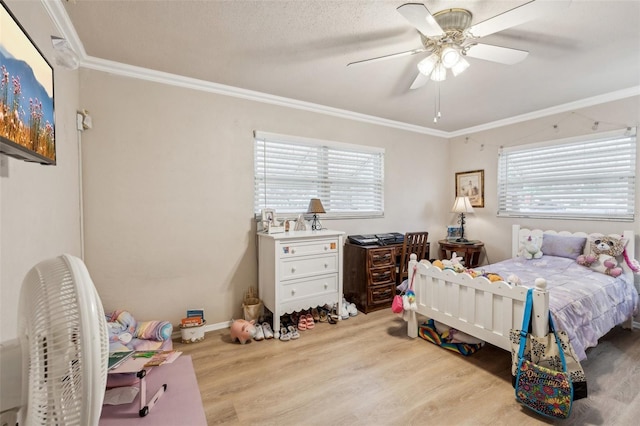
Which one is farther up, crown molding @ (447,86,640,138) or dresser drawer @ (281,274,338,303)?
crown molding @ (447,86,640,138)

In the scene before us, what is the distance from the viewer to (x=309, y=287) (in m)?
2.85

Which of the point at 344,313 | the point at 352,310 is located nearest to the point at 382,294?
the point at 352,310

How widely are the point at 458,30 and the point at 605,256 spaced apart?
2.70 m

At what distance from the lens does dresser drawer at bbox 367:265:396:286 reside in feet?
Answer: 10.8

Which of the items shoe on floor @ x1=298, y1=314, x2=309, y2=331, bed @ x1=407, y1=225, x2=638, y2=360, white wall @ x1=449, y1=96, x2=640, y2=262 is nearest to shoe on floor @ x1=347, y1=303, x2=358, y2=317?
shoe on floor @ x1=298, y1=314, x2=309, y2=331

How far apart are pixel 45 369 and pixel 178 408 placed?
0.70 meters

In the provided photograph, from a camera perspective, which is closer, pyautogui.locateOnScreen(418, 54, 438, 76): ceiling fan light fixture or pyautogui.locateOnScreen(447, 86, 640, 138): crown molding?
pyautogui.locateOnScreen(418, 54, 438, 76): ceiling fan light fixture

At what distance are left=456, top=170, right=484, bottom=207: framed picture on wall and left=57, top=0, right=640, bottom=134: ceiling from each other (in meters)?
1.24

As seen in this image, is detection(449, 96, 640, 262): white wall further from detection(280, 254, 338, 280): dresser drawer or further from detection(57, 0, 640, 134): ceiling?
detection(280, 254, 338, 280): dresser drawer

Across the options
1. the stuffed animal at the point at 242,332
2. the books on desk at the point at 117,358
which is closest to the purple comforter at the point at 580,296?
the stuffed animal at the point at 242,332

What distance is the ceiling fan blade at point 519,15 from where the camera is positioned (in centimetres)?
127

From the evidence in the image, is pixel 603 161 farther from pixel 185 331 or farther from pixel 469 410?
pixel 185 331

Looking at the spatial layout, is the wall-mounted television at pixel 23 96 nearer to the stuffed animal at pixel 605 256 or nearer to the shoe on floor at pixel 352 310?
the shoe on floor at pixel 352 310

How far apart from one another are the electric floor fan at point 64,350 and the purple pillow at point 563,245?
4034 mm
